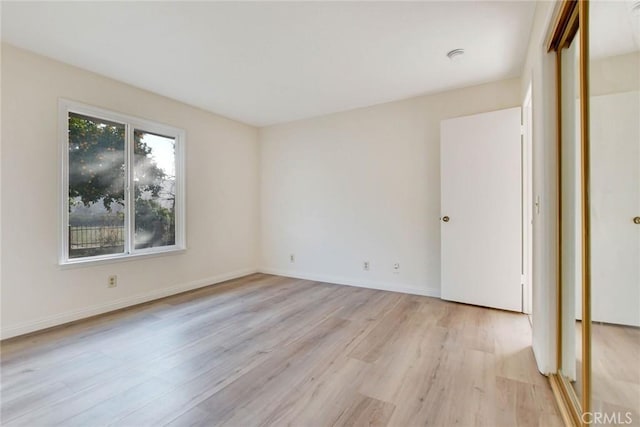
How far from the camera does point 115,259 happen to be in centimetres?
304

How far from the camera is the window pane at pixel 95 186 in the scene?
9.23 feet

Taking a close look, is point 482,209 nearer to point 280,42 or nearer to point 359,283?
point 359,283

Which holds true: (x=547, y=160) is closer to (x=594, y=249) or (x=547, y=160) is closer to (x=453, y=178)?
(x=594, y=249)

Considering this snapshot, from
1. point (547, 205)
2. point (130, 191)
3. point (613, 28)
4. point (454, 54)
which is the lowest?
point (547, 205)

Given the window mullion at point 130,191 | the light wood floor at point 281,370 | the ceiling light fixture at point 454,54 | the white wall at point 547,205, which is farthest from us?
the window mullion at point 130,191

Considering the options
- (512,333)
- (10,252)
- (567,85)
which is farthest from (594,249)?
(10,252)

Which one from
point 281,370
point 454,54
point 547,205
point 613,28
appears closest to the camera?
point 613,28

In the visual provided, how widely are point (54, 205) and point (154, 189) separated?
1007 mm

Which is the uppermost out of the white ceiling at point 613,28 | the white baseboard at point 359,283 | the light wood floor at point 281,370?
the white ceiling at point 613,28

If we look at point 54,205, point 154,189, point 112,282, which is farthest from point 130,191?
point 112,282

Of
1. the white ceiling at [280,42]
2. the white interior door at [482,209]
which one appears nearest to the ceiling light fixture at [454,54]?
the white ceiling at [280,42]

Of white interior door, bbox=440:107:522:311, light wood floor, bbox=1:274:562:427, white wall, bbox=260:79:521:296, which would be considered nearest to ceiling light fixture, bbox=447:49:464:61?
white interior door, bbox=440:107:522:311

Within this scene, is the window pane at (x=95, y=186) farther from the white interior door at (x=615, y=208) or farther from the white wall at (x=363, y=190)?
the white interior door at (x=615, y=208)

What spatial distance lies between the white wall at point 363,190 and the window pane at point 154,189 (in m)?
1.56
